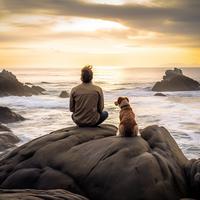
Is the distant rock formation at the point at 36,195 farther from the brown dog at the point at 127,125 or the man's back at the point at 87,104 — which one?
the man's back at the point at 87,104

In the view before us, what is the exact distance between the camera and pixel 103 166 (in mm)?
9867

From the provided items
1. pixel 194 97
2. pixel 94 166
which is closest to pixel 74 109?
pixel 94 166

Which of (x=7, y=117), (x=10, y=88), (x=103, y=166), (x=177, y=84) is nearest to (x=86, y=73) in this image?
(x=103, y=166)

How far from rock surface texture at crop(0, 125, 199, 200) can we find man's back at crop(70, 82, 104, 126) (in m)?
0.61

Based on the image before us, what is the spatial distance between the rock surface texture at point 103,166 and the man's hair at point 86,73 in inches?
57.6

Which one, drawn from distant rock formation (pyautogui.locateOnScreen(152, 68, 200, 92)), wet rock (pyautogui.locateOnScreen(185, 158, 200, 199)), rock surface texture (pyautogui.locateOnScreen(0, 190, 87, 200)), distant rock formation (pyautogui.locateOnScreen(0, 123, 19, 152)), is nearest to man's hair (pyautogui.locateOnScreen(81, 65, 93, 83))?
wet rock (pyautogui.locateOnScreen(185, 158, 200, 199))

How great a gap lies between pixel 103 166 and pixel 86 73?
2947 millimetres

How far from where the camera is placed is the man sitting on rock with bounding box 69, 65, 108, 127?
1191cm

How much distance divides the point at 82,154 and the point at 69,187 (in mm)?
821

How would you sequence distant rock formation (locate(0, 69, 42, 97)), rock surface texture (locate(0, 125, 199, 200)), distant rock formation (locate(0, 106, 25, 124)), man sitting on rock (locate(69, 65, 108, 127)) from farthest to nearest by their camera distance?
distant rock formation (locate(0, 69, 42, 97))
distant rock formation (locate(0, 106, 25, 124))
man sitting on rock (locate(69, 65, 108, 127))
rock surface texture (locate(0, 125, 199, 200))

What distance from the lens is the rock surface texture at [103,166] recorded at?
9.52 metres

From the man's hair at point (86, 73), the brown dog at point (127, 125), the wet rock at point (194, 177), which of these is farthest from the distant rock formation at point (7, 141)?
the wet rock at point (194, 177)

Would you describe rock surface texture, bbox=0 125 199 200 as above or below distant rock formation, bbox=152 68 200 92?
above

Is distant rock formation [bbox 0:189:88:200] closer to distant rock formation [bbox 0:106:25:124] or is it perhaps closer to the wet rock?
the wet rock
